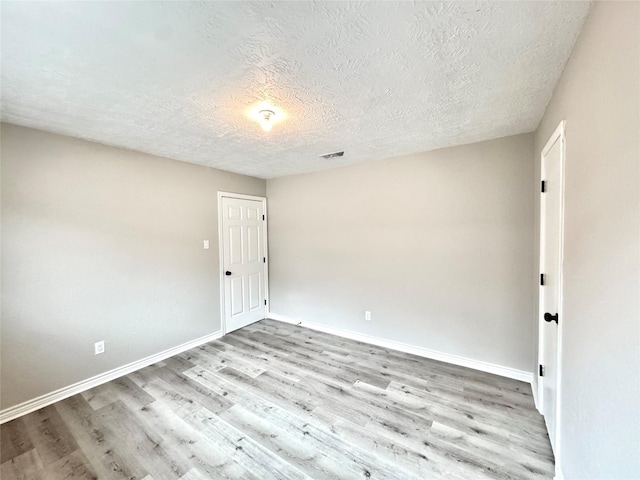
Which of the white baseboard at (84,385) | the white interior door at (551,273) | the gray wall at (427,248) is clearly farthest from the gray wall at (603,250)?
the white baseboard at (84,385)

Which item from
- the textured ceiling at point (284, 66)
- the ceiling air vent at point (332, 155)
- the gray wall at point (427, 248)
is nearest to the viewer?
the textured ceiling at point (284, 66)

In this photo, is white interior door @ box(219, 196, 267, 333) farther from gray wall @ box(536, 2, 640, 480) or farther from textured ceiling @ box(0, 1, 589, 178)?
gray wall @ box(536, 2, 640, 480)

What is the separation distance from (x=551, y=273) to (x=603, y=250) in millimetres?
949

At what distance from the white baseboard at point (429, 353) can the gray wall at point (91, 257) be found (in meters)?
1.72

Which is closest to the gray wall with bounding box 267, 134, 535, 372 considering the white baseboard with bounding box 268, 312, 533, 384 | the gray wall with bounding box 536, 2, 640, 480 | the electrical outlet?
the white baseboard with bounding box 268, 312, 533, 384

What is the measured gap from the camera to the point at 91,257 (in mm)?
2506

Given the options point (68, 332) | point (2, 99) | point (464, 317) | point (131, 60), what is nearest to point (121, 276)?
point (68, 332)

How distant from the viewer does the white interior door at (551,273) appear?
1513mm

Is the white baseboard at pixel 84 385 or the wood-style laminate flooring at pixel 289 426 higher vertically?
the white baseboard at pixel 84 385

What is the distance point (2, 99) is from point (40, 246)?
3.78 ft

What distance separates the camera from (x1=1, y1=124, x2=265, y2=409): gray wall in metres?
2.11

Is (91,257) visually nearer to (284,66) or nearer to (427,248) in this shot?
(284,66)

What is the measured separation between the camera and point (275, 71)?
4.73 ft

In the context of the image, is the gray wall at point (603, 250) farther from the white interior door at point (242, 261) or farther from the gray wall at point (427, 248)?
the white interior door at point (242, 261)
